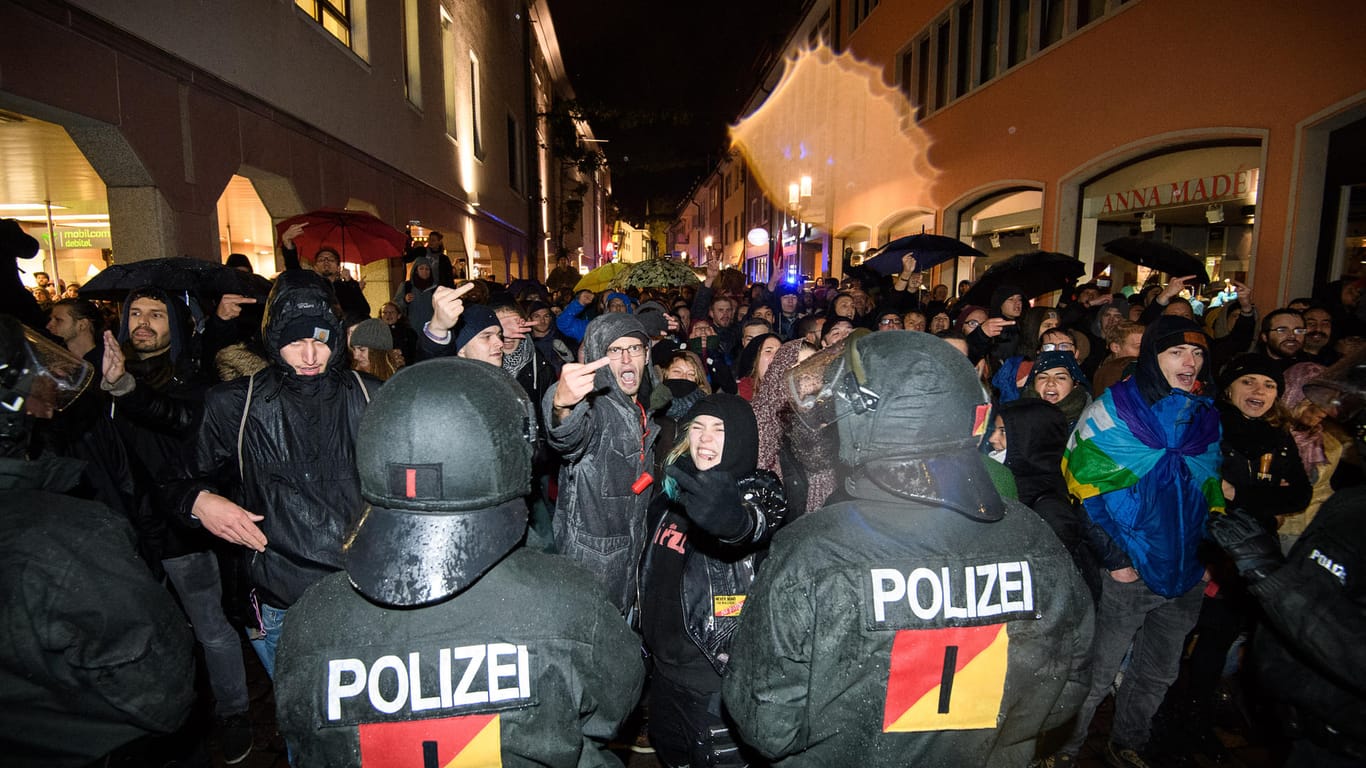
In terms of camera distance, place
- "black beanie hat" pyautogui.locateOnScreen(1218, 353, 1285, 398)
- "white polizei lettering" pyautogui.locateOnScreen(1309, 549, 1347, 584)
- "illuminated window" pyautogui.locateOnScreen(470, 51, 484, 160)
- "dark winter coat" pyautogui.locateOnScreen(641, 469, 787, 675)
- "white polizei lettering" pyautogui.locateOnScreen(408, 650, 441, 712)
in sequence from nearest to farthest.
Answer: "white polizei lettering" pyautogui.locateOnScreen(408, 650, 441, 712)
"white polizei lettering" pyautogui.locateOnScreen(1309, 549, 1347, 584)
"dark winter coat" pyautogui.locateOnScreen(641, 469, 787, 675)
"black beanie hat" pyautogui.locateOnScreen(1218, 353, 1285, 398)
"illuminated window" pyautogui.locateOnScreen(470, 51, 484, 160)

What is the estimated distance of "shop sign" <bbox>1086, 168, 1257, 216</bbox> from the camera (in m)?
8.56

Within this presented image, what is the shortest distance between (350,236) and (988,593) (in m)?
8.33

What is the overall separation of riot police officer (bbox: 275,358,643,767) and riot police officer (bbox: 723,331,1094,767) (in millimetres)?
567

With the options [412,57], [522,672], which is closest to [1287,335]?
[522,672]

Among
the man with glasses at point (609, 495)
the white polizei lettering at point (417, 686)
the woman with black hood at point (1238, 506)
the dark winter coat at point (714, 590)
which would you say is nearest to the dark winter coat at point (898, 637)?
the dark winter coat at point (714, 590)

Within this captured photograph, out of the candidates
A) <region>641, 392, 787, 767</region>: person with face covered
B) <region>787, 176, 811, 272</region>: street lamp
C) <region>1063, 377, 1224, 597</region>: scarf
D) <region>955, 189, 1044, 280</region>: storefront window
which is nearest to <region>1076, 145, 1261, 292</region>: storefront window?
<region>955, 189, 1044, 280</region>: storefront window

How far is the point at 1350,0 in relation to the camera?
22.1 feet

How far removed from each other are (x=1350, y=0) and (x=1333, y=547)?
8215mm

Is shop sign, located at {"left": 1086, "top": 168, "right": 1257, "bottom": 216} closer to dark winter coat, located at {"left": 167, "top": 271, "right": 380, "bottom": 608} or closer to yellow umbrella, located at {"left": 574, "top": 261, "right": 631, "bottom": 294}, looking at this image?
yellow umbrella, located at {"left": 574, "top": 261, "right": 631, "bottom": 294}

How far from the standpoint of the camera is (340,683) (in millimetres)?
1444

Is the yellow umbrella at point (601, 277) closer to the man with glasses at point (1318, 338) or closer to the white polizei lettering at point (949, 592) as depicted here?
the man with glasses at point (1318, 338)

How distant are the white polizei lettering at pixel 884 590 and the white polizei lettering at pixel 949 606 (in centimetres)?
11

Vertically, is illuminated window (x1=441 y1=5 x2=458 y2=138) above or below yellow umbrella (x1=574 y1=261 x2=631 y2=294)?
above

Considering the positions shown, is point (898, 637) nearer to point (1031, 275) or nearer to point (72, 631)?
point (72, 631)
